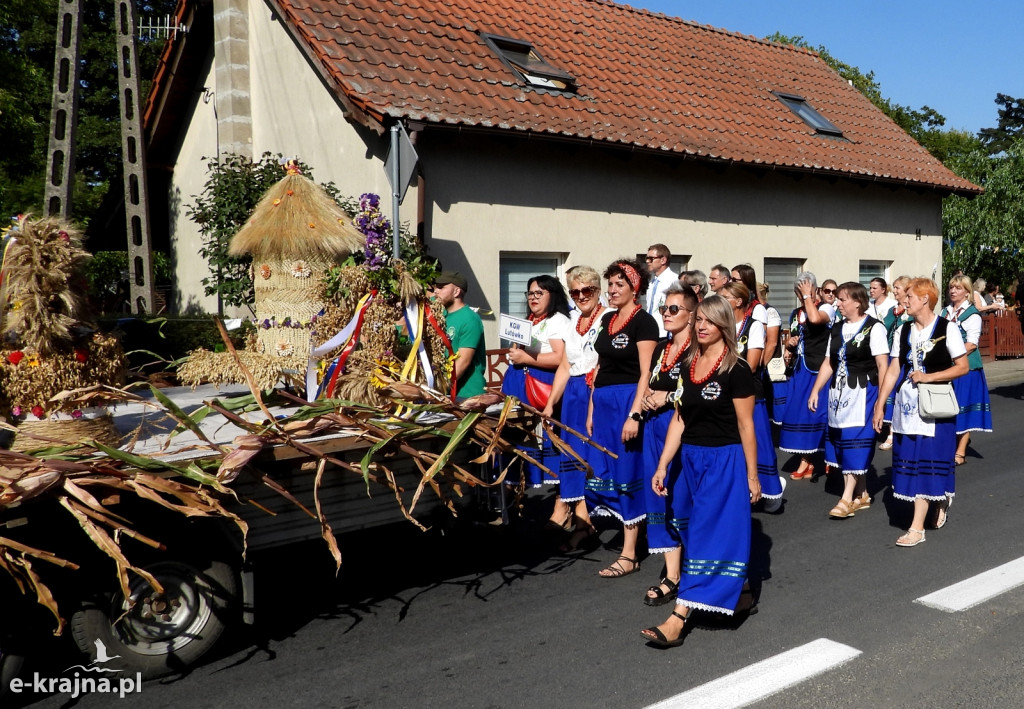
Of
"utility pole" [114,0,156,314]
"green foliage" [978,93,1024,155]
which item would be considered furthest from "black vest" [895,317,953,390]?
"green foliage" [978,93,1024,155]

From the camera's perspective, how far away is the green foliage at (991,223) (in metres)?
22.4

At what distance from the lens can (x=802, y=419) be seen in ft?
26.4

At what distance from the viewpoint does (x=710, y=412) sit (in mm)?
4523

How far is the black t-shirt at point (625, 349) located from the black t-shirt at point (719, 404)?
101cm

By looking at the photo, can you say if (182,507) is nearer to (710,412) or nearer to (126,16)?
(710,412)

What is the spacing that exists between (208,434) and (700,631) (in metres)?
2.71

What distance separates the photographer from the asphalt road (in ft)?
12.6

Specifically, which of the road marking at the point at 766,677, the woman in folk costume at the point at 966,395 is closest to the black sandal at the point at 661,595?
the road marking at the point at 766,677

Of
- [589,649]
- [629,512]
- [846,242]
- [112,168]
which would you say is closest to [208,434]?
[589,649]

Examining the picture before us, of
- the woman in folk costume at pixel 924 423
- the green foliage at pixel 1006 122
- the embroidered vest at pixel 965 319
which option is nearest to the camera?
the woman in folk costume at pixel 924 423

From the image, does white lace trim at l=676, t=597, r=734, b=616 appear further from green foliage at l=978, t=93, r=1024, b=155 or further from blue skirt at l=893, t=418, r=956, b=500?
green foliage at l=978, t=93, r=1024, b=155

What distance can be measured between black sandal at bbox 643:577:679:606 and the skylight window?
42.8 feet

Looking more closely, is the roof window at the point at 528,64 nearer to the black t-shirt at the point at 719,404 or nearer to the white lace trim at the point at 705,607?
the black t-shirt at the point at 719,404

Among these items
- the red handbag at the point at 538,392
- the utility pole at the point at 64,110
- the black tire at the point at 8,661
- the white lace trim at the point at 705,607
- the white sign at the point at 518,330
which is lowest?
the white lace trim at the point at 705,607
